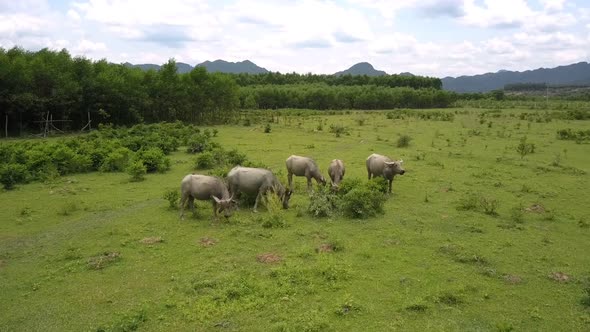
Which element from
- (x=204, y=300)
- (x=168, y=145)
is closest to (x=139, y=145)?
(x=168, y=145)

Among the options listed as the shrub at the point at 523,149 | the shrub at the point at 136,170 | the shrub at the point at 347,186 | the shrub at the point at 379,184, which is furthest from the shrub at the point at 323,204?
the shrub at the point at 523,149

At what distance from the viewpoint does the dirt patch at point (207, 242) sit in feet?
38.7

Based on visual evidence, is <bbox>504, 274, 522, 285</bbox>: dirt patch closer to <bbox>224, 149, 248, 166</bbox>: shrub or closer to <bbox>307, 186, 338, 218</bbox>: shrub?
<bbox>307, 186, 338, 218</bbox>: shrub

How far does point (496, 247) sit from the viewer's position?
11773 millimetres

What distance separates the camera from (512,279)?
9930 millimetres

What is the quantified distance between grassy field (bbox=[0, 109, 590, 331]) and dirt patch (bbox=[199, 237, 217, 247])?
0.08 meters

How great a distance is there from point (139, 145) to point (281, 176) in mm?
11233

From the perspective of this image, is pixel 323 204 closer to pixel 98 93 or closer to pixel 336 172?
pixel 336 172

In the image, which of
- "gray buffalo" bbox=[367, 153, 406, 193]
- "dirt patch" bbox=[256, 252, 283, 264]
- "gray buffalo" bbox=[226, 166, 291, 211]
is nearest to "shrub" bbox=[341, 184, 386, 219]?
"gray buffalo" bbox=[226, 166, 291, 211]

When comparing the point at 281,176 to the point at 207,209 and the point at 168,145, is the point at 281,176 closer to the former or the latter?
the point at 207,209

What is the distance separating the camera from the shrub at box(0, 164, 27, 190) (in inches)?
721

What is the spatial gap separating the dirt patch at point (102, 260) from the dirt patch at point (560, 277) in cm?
997

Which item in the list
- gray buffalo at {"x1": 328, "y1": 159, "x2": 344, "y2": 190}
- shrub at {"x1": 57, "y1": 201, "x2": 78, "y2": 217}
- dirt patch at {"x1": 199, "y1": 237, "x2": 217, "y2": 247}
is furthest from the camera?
gray buffalo at {"x1": 328, "y1": 159, "x2": 344, "y2": 190}

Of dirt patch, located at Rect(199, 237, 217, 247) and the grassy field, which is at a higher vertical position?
dirt patch, located at Rect(199, 237, 217, 247)
